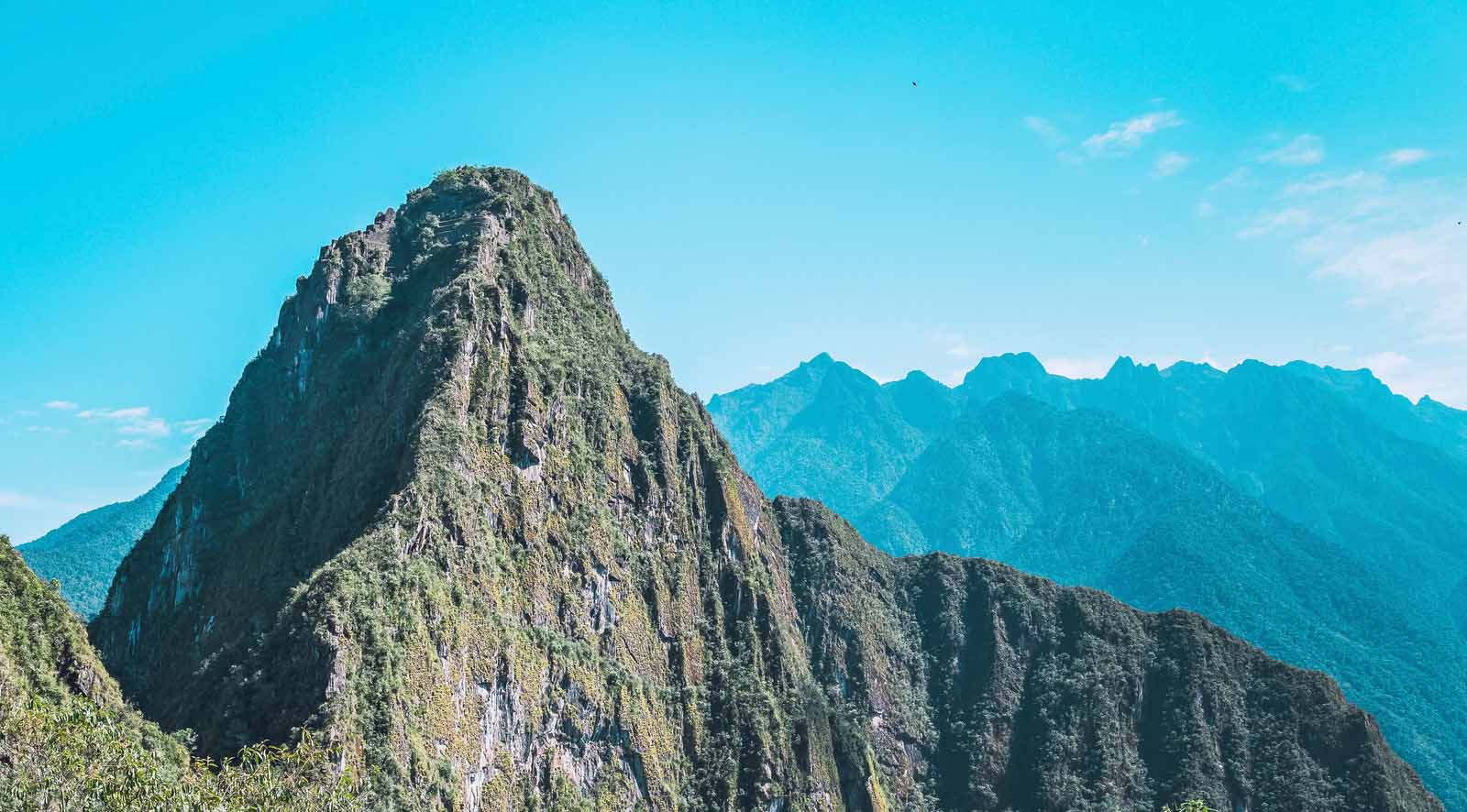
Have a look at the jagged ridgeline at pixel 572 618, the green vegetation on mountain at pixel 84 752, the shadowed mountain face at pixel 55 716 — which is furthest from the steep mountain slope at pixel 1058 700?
the shadowed mountain face at pixel 55 716

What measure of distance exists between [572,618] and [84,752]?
66695 millimetres

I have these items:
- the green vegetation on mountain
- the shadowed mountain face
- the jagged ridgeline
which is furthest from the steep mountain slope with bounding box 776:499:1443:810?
the shadowed mountain face

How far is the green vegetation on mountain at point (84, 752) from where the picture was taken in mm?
47969

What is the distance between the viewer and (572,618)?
117 meters

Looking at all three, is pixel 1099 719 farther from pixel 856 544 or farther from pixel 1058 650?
pixel 856 544

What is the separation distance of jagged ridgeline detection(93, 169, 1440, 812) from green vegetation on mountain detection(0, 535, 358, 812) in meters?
11.8

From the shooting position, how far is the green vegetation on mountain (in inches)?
1889

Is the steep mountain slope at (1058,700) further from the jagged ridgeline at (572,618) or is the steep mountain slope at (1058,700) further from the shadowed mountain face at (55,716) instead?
the shadowed mountain face at (55,716)

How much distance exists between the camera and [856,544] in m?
199

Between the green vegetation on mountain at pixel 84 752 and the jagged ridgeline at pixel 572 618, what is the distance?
1176cm

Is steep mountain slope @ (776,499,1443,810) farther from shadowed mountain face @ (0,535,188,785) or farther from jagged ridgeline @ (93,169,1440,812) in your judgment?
shadowed mountain face @ (0,535,188,785)

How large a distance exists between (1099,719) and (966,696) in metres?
22.2

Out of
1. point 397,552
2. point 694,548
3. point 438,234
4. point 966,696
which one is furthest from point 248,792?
point 966,696

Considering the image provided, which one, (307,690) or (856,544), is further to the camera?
(856,544)
